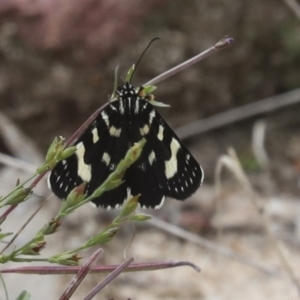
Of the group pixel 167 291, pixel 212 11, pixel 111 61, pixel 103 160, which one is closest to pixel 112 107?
pixel 103 160

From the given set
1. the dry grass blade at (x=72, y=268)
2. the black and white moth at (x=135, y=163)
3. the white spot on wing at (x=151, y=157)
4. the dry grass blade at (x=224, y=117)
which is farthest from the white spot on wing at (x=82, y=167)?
the dry grass blade at (x=224, y=117)

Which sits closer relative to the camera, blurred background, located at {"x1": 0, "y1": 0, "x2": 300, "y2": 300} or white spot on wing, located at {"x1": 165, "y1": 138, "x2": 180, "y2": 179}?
white spot on wing, located at {"x1": 165, "y1": 138, "x2": 180, "y2": 179}

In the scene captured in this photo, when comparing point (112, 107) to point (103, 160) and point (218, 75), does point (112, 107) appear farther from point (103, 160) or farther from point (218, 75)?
point (218, 75)

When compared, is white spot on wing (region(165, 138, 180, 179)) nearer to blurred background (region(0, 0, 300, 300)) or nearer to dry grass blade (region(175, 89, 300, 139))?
blurred background (region(0, 0, 300, 300))

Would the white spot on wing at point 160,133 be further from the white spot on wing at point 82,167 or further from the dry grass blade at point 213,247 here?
the dry grass blade at point 213,247

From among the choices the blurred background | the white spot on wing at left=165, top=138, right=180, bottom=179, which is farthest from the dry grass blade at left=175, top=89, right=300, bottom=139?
the white spot on wing at left=165, top=138, right=180, bottom=179

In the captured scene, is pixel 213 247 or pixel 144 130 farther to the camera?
pixel 213 247

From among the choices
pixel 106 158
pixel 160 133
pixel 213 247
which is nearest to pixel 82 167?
pixel 106 158

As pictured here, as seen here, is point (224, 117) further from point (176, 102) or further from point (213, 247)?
point (213, 247)
